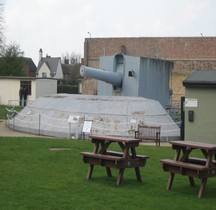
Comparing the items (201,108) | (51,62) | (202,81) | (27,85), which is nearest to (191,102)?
(201,108)

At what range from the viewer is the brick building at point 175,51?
53300 millimetres

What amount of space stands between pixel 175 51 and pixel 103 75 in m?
30.9

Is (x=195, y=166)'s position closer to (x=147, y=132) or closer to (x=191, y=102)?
(x=191, y=102)

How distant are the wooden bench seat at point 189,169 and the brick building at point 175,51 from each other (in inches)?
1621

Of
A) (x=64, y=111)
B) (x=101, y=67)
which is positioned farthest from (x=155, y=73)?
(x=64, y=111)

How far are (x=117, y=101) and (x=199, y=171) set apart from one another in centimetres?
1435

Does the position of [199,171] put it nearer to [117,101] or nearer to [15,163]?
[15,163]

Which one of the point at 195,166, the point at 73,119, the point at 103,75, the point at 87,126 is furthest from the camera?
the point at 103,75

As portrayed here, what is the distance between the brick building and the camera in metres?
53.3

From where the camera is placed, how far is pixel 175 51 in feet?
180

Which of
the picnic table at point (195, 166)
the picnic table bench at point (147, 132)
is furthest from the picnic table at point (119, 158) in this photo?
the picnic table bench at point (147, 132)

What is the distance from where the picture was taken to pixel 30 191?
8.98 meters

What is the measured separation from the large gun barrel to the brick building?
25240 mm

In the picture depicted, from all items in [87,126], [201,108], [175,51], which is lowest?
[87,126]
